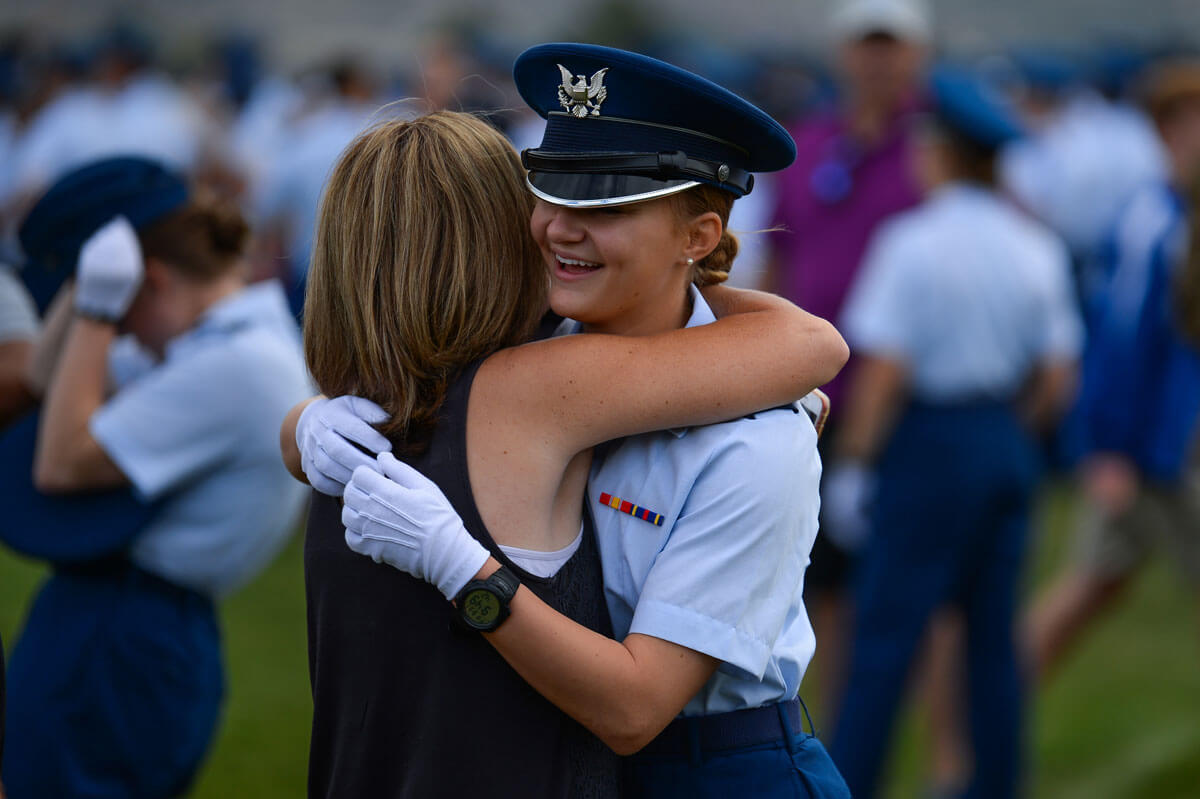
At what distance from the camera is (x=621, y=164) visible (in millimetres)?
1785

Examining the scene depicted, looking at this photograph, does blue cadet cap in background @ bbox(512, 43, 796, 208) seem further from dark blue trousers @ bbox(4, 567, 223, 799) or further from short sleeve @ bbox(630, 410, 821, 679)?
dark blue trousers @ bbox(4, 567, 223, 799)

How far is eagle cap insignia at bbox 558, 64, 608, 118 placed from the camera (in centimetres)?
184

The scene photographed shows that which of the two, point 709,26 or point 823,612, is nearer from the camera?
point 823,612

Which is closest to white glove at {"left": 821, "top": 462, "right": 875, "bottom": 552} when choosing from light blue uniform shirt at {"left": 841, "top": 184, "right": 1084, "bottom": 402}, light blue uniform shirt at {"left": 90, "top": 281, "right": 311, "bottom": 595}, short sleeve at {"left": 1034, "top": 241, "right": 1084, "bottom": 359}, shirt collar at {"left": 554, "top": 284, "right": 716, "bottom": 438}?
light blue uniform shirt at {"left": 841, "top": 184, "right": 1084, "bottom": 402}

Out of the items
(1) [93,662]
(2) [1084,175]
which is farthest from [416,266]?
(2) [1084,175]

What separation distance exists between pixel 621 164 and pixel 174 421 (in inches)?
49.5

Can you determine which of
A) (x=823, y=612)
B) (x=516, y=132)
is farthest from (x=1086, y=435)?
(x=516, y=132)

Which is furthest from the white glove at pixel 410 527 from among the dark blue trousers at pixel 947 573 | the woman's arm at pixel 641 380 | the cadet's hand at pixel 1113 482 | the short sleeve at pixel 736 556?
the cadet's hand at pixel 1113 482

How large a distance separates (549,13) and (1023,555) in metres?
30.3

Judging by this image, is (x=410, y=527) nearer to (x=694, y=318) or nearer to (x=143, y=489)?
(x=694, y=318)

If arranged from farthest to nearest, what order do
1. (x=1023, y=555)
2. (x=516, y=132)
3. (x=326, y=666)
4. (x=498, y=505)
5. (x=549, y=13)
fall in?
(x=549, y=13) → (x=516, y=132) → (x=1023, y=555) → (x=326, y=666) → (x=498, y=505)

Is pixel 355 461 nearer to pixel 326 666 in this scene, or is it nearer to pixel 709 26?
pixel 326 666

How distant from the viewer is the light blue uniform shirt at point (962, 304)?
4.11 metres

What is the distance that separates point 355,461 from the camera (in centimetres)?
174
